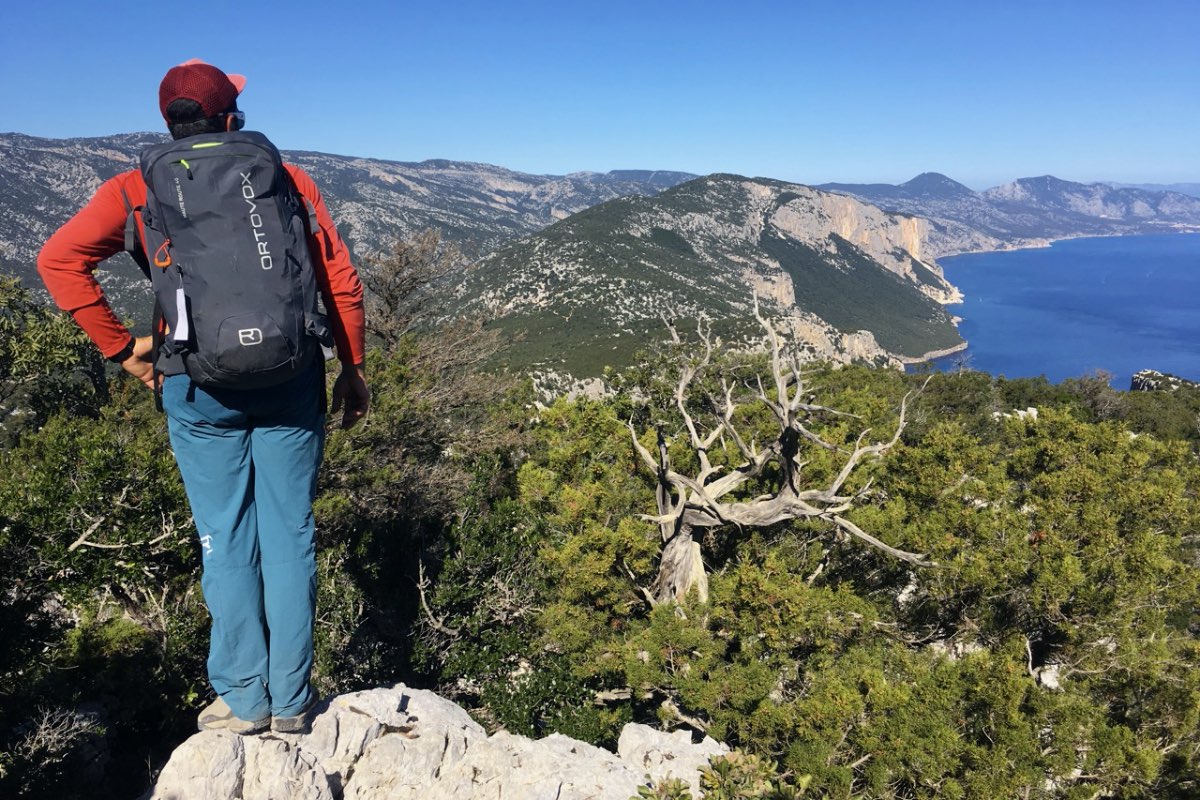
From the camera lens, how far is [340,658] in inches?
261

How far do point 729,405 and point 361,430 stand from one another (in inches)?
231

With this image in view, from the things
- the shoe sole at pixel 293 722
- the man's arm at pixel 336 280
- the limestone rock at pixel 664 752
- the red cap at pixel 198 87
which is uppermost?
the red cap at pixel 198 87

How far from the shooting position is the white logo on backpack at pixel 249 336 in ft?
7.45

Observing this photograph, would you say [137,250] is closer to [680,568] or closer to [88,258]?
[88,258]

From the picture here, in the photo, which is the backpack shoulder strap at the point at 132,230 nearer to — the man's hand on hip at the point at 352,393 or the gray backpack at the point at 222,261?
the gray backpack at the point at 222,261

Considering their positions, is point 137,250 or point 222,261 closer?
point 222,261

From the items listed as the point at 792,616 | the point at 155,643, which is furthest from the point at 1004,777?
the point at 155,643

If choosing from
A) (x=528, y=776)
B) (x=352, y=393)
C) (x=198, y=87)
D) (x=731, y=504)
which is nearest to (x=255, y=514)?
(x=352, y=393)

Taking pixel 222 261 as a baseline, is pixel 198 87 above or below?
above

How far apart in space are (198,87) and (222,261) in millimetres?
735

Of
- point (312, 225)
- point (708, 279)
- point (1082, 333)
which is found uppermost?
point (708, 279)

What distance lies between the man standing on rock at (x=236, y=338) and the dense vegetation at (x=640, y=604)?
6.92 feet

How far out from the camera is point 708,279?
111000 millimetres

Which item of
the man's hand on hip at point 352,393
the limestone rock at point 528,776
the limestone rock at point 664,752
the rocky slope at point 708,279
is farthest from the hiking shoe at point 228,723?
the rocky slope at point 708,279
